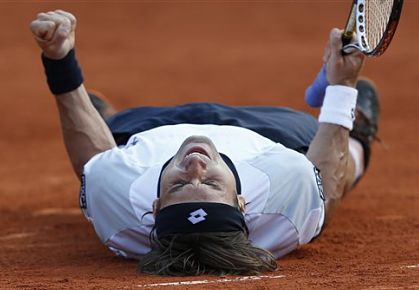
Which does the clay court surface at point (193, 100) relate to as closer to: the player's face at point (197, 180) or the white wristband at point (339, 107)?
the player's face at point (197, 180)

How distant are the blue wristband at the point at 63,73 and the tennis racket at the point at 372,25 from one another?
161 cm

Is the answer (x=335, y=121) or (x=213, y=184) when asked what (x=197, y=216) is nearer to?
(x=213, y=184)

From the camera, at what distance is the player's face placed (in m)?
4.89

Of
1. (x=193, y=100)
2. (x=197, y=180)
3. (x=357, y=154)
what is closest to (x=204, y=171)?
(x=197, y=180)

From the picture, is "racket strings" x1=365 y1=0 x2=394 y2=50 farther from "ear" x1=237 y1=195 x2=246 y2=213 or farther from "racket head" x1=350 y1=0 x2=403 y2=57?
"ear" x1=237 y1=195 x2=246 y2=213

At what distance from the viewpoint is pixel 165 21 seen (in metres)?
15.7

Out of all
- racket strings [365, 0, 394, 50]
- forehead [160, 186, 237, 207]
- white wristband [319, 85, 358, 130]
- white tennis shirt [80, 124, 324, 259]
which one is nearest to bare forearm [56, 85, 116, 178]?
white tennis shirt [80, 124, 324, 259]

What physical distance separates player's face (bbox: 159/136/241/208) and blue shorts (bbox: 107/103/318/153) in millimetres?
1202

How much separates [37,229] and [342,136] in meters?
2.31

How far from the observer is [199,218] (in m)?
4.82

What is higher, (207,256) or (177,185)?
(177,185)

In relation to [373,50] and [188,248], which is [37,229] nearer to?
[188,248]

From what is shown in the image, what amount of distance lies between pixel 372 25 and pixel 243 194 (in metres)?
1.22

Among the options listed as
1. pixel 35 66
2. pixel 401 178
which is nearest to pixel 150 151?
pixel 401 178
